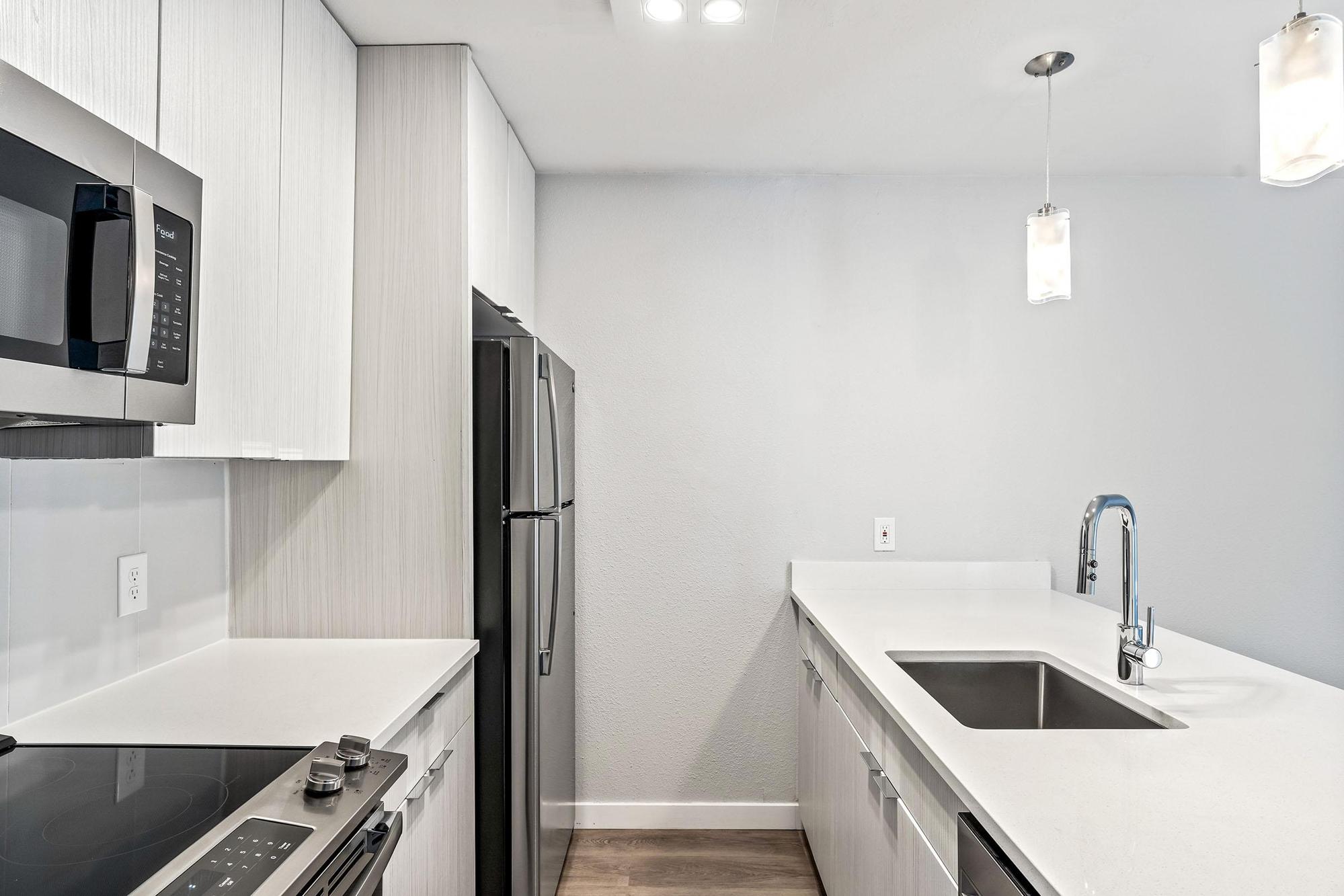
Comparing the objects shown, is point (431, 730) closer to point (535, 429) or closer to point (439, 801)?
point (439, 801)

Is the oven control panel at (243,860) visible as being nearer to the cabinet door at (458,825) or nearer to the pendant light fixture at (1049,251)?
the cabinet door at (458,825)

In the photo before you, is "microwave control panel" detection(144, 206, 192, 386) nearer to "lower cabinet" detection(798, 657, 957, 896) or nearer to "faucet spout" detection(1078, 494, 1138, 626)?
"lower cabinet" detection(798, 657, 957, 896)

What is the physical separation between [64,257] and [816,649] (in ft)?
6.88

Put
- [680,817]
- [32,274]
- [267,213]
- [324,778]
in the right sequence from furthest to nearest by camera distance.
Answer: [680,817], [267,213], [324,778], [32,274]

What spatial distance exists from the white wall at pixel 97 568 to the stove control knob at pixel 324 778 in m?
0.65

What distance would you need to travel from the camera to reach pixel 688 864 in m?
2.53

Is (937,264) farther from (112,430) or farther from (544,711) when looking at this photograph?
(112,430)

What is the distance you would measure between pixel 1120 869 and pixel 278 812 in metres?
1.02

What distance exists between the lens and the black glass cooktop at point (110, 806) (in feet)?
2.76

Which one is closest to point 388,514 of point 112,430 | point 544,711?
point 544,711

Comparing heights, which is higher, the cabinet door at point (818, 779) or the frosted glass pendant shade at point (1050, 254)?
the frosted glass pendant shade at point (1050, 254)

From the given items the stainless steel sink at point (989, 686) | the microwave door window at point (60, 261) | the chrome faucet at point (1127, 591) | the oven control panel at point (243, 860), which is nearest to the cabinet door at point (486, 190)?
the microwave door window at point (60, 261)

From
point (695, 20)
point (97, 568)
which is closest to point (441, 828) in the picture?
point (97, 568)

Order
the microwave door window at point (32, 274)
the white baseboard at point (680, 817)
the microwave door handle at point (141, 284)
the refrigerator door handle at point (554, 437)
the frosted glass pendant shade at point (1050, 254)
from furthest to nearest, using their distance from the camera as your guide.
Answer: the white baseboard at point (680, 817) < the refrigerator door handle at point (554, 437) < the frosted glass pendant shade at point (1050, 254) < the microwave door handle at point (141, 284) < the microwave door window at point (32, 274)
